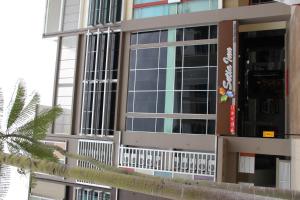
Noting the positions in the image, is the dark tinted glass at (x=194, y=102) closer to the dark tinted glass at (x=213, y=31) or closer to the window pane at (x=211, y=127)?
the window pane at (x=211, y=127)

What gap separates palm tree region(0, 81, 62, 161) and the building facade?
530 inches

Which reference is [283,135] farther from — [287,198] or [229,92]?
[287,198]

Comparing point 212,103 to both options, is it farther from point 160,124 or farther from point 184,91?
point 160,124

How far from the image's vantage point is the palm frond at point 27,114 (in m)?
16.0

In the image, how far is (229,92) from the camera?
26984 millimetres

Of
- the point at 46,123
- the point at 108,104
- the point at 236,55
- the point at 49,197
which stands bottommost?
the point at 49,197

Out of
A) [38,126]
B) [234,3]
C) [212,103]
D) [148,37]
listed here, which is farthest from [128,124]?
[38,126]

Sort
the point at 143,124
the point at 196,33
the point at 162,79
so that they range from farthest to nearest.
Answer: the point at 143,124 < the point at 162,79 < the point at 196,33

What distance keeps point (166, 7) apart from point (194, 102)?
7.11 m

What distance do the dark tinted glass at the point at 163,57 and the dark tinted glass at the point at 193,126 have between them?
426 centimetres

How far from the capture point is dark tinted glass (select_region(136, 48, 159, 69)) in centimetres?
3034

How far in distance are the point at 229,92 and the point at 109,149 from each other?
402 inches

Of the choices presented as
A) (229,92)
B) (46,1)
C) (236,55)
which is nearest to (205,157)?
(229,92)

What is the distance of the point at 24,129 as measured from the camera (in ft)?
52.9
